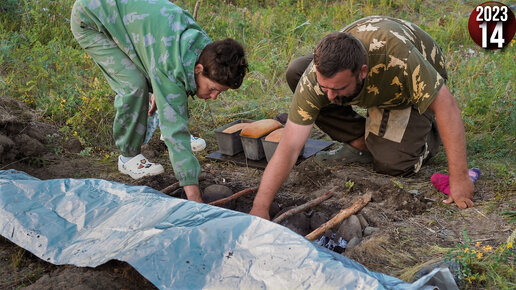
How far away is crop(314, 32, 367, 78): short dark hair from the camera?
273 cm

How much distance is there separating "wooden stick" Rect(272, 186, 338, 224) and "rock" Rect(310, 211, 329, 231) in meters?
0.07

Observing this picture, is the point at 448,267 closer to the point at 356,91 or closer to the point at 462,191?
the point at 462,191

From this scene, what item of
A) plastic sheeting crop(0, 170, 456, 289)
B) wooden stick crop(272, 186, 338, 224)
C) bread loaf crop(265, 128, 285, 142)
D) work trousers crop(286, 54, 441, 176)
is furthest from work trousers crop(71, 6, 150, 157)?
wooden stick crop(272, 186, 338, 224)

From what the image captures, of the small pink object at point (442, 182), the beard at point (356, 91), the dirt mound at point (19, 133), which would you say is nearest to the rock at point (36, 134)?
the dirt mound at point (19, 133)

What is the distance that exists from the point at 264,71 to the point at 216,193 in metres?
2.80

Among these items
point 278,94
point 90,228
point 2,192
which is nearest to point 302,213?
point 90,228

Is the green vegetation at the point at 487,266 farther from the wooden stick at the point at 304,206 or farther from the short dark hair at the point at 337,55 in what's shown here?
the short dark hair at the point at 337,55

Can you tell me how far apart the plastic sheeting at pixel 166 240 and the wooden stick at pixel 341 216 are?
0.53 meters

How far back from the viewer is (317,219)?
318cm

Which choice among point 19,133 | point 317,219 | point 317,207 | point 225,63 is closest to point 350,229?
point 317,219

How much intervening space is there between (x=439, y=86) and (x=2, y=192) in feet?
8.45

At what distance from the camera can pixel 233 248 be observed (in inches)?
88.6

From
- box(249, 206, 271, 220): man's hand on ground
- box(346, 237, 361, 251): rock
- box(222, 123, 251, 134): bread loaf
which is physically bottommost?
box(346, 237, 361, 251): rock

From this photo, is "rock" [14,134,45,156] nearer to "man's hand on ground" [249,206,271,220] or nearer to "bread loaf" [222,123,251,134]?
"bread loaf" [222,123,251,134]
